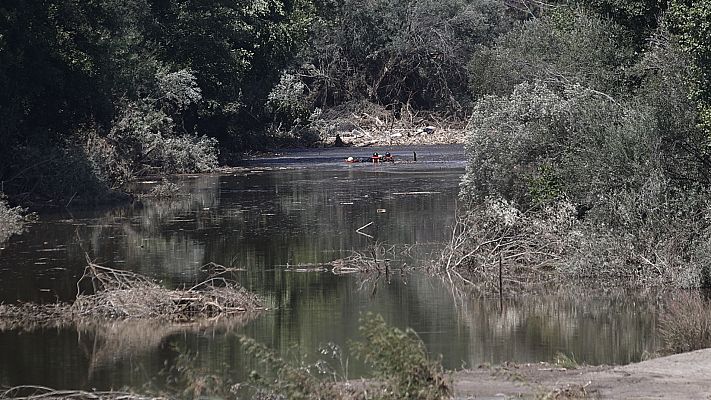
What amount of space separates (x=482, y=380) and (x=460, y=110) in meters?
53.4

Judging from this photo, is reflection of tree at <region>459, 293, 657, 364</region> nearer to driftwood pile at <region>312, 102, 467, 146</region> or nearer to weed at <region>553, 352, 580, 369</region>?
weed at <region>553, 352, 580, 369</region>

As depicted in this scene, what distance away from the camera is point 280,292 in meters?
20.8

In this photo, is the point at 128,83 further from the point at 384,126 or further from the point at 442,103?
the point at 442,103

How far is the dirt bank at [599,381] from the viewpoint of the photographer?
12.1 meters

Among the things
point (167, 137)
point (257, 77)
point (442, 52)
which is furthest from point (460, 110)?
point (167, 137)

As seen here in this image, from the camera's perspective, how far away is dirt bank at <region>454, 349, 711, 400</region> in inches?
478

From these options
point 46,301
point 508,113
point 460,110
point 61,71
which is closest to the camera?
point 46,301

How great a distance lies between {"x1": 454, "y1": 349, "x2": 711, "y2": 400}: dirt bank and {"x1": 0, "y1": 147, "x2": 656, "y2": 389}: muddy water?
1166 mm

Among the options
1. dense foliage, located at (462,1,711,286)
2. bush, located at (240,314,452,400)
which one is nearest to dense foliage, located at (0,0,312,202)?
dense foliage, located at (462,1,711,286)

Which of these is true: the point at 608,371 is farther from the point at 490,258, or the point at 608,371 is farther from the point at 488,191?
the point at 488,191

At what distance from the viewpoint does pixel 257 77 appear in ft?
174

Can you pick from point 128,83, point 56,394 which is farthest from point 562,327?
point 128,83

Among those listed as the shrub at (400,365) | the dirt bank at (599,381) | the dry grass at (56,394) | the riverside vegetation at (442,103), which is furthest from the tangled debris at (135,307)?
the shrub at (400,365)

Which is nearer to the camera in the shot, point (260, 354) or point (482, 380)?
point (260, 354)
